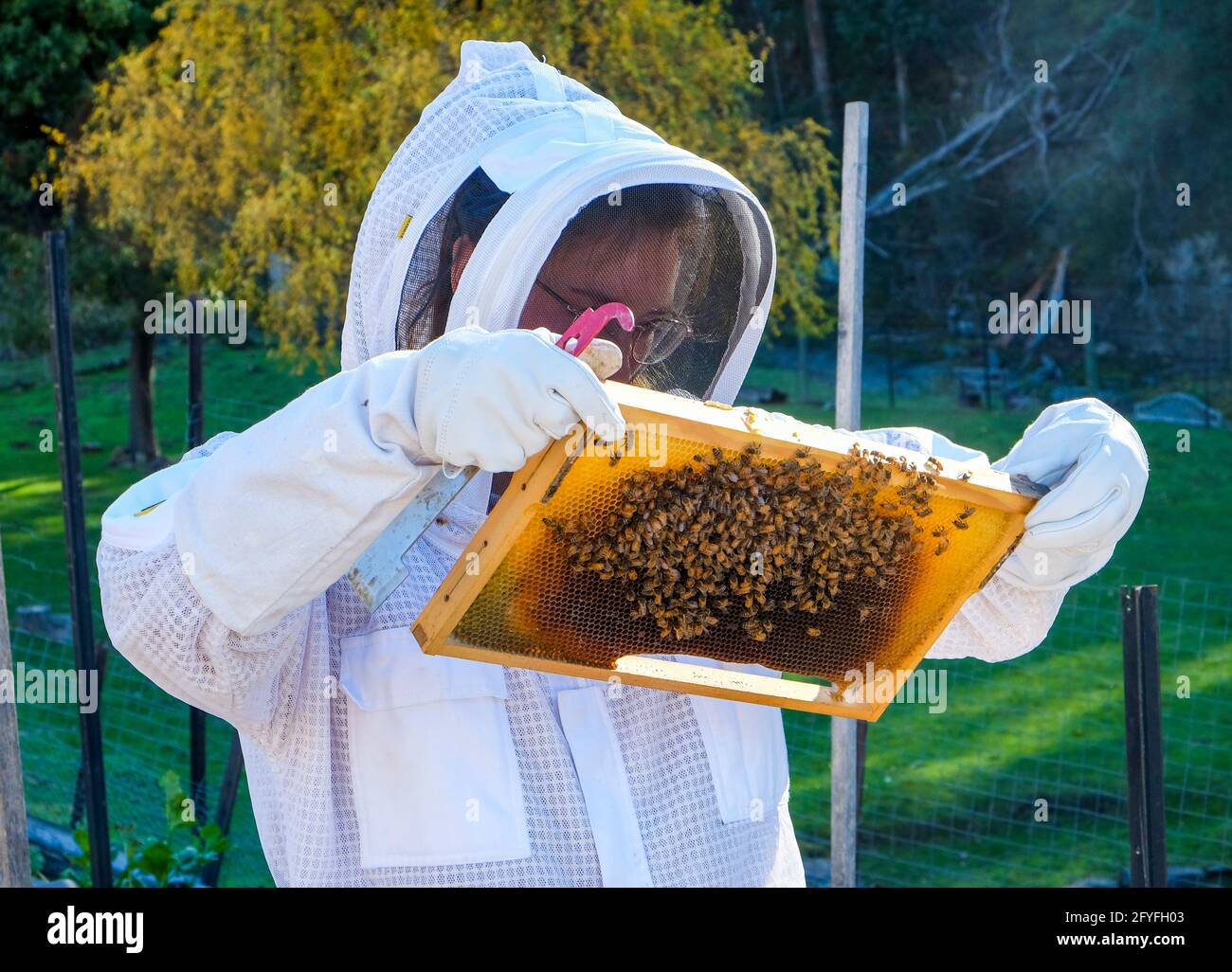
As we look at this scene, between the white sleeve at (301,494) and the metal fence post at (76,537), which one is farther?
the metal fence post at (76,537)

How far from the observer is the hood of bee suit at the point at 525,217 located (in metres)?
2.30

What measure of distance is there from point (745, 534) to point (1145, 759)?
8.57 feet

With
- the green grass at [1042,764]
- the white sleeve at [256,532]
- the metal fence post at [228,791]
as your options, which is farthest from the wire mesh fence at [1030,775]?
the white sleeve at [256,532]

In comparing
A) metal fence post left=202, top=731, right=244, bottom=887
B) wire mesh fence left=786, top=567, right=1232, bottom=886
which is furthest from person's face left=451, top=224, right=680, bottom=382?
metal fence post left=202, top=731, right=244, bottom=887

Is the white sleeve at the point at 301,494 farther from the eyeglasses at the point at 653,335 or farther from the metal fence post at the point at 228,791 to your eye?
the metal fence post at the point at 228,791

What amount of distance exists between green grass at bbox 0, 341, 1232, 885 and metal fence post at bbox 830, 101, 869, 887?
7.05 feet

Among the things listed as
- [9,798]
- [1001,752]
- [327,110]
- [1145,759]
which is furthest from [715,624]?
[327,110]

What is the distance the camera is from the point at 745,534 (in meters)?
2.11

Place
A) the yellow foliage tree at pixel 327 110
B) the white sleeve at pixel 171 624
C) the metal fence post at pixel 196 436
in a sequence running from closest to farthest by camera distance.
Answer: the white sleeve at pixel 171 624 < the metal fence post at pixel 196 436 < the yellow foliage tree at pixel 327 110

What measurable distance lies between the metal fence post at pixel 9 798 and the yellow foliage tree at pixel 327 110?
631cm

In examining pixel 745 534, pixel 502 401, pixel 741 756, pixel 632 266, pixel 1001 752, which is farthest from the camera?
pixel 1001 752

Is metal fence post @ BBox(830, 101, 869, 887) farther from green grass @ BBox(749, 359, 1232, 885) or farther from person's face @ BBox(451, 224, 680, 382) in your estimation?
green grass @ BBox(749, 359, 1232, 885)

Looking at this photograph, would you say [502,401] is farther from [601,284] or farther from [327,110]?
[327,110]

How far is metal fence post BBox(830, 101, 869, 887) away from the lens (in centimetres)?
423
